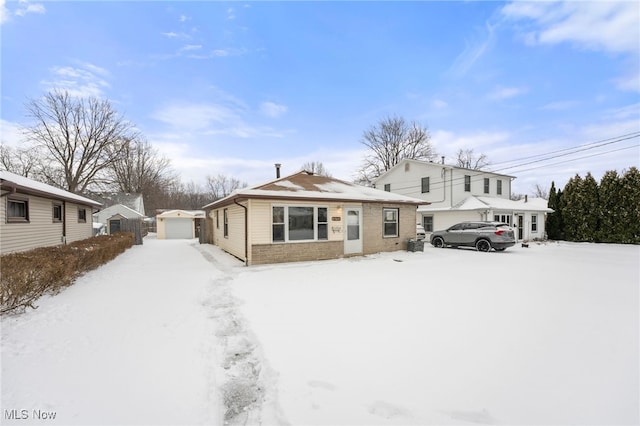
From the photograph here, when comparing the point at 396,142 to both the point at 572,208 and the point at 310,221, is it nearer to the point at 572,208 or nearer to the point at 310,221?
the point at 572,208

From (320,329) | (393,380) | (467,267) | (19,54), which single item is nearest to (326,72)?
(467,267)

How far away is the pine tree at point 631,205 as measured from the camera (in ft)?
56.1

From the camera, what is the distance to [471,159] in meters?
37.4

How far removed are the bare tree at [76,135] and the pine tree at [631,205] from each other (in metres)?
41.7

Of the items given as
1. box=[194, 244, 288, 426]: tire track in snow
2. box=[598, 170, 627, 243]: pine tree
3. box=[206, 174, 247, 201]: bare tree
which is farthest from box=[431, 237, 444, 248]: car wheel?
box=[206, 174, 247, 201]: bare tree

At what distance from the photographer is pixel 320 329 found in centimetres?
409

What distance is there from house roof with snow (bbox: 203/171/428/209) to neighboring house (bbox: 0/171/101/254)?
19.2 ft

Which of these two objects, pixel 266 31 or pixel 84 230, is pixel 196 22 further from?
pixel 84 230

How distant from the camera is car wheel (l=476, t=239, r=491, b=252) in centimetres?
1360

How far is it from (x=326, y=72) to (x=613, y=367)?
15.5 metres

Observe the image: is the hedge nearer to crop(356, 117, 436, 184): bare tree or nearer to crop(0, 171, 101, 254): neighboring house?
crop(0, 171, 101, 254): neighboring house

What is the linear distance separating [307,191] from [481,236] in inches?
374

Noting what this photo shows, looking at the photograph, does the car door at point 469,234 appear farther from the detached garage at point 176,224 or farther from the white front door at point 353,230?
the detached garage at point 176,224

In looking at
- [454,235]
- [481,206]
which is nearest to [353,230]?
[454,235]
